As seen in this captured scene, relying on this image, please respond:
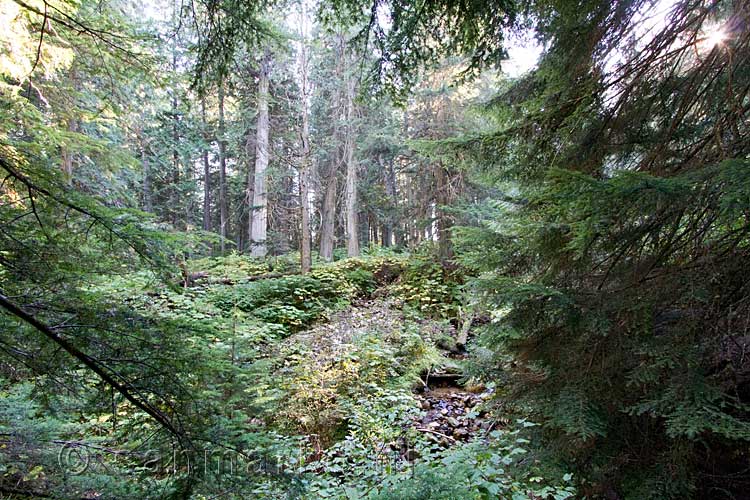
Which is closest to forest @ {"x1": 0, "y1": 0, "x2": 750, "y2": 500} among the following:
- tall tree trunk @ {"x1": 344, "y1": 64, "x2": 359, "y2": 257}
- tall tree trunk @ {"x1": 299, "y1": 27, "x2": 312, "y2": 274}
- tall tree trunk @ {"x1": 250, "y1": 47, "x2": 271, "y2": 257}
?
tall tree trunk @ {"x1": 299, "y1": 27, "x2": 312, "y2": 274}

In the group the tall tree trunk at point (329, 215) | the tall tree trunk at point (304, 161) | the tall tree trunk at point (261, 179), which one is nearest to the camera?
the tall tree trunk at point (304, 161)

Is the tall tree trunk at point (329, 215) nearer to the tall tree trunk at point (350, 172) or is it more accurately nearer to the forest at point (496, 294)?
the tall tree trunk at point (350, 172)

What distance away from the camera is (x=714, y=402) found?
5.77 ft

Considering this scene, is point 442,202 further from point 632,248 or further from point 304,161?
point 632,248

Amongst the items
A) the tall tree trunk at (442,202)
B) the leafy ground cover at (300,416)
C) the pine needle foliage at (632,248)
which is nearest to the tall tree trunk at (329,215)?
the leafy ground cover at (300,416)

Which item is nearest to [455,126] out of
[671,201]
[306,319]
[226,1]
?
[306,319]

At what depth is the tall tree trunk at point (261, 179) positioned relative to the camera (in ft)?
39.9

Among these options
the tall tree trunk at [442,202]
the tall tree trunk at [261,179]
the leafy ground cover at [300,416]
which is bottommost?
the leafy ground cover at [300,416]

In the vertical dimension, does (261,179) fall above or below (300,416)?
above

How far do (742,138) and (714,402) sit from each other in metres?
1.41

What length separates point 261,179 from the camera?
12.4 metres

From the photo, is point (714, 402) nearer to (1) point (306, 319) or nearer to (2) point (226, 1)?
(2) point (226, 1)

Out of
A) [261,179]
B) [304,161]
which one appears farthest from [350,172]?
[304,161]

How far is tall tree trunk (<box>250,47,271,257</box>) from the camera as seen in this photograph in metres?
12.2
